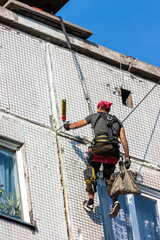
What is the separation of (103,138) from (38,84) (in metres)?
1.68

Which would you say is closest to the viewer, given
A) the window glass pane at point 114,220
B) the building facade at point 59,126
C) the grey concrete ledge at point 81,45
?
the building facade at point 59,126

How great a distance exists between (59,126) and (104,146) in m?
1.12

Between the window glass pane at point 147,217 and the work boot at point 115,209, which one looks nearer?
the work boot at point 115,209

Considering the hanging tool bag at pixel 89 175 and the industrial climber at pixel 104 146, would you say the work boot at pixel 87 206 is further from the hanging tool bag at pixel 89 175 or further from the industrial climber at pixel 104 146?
the hanging tool bag at pixel 89 175

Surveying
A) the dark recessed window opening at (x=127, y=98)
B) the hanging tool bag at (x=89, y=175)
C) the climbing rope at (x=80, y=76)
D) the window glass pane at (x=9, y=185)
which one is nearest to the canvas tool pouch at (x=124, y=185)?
the hanging tool bag at (x=89, y=175)

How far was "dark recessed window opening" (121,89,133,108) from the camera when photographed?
1152cm

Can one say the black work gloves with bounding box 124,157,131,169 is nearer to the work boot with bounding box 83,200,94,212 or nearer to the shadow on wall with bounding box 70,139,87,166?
the work boot with bounding box 83,200,94,212

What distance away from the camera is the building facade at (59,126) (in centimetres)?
922

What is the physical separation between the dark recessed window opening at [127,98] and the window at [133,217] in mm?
1693

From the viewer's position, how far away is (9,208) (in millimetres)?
8969

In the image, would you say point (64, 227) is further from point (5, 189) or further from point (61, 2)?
point (61, 2)

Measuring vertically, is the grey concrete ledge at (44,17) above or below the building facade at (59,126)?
above

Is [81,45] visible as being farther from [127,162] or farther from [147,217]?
[147,217]

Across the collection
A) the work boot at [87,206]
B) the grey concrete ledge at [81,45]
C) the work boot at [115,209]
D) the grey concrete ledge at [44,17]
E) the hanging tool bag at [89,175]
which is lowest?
the work boot at [115,209]
